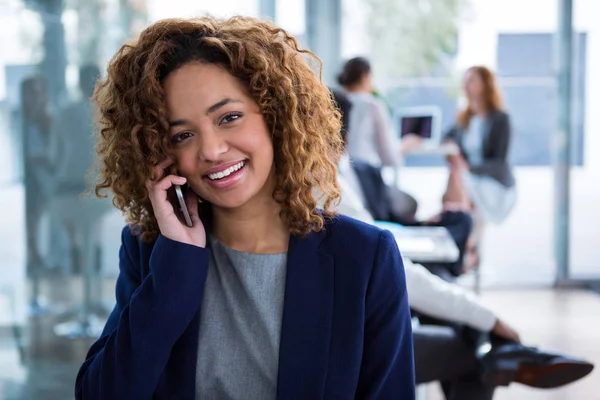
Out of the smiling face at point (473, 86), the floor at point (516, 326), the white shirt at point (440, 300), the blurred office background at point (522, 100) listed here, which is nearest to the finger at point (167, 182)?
the white shirt at point (440, 300)

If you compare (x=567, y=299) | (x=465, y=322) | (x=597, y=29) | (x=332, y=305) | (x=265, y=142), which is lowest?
(x=567, y=299)

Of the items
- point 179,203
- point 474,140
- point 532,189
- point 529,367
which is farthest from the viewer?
point 532,189

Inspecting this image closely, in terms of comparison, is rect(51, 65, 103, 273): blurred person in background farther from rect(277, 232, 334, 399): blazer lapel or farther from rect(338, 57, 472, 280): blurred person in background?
rect(277, 232, 334, 399): blazer lapel

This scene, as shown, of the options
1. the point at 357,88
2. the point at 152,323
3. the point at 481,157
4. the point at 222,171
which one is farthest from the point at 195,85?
the point at 481,157

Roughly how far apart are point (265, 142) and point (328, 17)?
16.9 feet

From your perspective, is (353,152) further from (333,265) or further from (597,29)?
(333,265)

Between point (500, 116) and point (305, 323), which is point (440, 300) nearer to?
point (305, 323)

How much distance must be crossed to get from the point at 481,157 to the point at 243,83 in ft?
16.1

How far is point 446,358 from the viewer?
6.98 feet

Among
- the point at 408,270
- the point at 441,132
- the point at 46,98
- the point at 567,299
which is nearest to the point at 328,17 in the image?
the point at 441,132

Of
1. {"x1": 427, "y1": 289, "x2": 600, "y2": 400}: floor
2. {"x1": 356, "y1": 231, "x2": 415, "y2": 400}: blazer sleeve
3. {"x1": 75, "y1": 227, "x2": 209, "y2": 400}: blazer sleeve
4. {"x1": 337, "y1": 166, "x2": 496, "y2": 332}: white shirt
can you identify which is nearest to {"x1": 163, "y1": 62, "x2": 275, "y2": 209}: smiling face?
{"x1": 75, "y1": 227, "x2": 209, "y2": 400}: blazer sleeve

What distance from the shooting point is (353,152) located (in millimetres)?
5535

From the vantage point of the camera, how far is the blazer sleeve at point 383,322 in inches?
58.4

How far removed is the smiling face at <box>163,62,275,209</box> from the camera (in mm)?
1412
